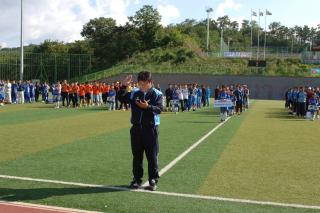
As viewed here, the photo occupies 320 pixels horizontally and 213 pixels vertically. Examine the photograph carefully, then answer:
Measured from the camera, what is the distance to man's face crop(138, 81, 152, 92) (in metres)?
7.82

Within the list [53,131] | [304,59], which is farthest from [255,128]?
[304,59]

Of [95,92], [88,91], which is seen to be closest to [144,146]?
[88,91]

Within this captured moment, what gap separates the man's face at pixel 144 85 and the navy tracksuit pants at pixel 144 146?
24.8 inches

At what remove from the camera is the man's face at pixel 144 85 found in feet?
25.7

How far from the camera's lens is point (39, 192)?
24.6 feet

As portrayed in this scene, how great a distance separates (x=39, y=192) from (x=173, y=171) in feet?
9.85

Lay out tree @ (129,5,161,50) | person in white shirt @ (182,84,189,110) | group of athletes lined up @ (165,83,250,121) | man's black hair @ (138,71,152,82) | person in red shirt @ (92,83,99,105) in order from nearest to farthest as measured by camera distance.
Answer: man's black hair @ (138,71,152,82) < group of athletes lined up @ (165,83,250,121) < person in white shirt @ (182,84,189,110) < person in red shirt @ (92,83,99,105) < tree @ (129,5,161,50)

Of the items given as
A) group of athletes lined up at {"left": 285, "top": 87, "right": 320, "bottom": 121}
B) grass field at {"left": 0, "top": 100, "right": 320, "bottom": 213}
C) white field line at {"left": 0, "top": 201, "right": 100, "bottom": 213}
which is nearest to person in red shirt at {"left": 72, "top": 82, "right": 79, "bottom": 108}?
group of athletes lined up at {"left": 285, "top": 87, "right": 320, "bottom": 121}

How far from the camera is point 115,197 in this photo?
7297 millimetres

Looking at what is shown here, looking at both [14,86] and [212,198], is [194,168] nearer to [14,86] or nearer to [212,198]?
[212,198]

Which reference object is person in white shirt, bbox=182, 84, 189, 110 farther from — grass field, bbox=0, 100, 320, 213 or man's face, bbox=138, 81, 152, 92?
man's face, bbox=138, 81, 152, 92

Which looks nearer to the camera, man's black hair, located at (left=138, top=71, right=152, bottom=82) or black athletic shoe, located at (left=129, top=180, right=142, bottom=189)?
man's black hair, located at (left=138, top=71, right=152, bottom=82)

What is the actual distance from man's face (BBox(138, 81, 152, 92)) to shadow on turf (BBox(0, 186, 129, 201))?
175cm

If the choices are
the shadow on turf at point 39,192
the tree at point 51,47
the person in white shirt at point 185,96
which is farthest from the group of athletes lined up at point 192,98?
the tree at point 51,47
